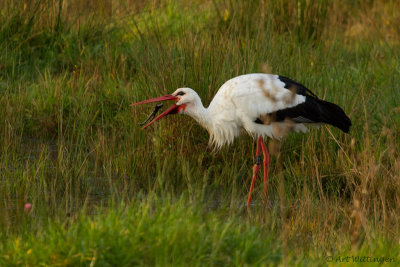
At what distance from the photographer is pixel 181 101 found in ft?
17.8

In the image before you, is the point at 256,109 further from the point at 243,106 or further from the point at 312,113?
the point at 312,113

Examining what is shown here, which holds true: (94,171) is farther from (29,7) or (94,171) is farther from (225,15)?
(225,15)

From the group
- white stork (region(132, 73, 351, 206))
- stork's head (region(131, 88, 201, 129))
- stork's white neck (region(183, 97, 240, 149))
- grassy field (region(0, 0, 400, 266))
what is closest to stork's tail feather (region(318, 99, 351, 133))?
white stork (region(132, 73, 351, 206))

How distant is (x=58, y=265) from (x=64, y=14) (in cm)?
512

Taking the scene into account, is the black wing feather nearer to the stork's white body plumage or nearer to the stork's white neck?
the stork's white body plumage

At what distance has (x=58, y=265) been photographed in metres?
3.23

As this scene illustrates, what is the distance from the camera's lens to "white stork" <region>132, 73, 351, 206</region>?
212 inches

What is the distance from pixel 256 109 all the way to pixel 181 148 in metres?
0.70

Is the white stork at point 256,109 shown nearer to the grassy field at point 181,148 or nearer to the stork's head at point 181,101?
the stork's head at point 181,101

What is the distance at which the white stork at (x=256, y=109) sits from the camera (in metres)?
5.38

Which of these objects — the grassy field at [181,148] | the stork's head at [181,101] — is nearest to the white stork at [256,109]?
the stork's head at [181,101]

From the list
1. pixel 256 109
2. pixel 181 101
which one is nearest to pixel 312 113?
pixel 256 109

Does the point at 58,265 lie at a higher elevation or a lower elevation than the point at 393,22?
lower

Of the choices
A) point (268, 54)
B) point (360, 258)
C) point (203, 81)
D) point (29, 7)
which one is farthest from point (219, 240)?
point (29, 7)
